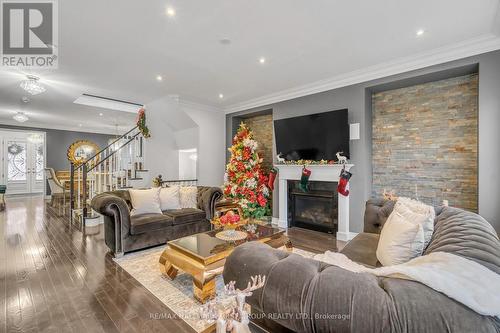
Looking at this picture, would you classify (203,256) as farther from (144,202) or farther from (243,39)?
(243,39)

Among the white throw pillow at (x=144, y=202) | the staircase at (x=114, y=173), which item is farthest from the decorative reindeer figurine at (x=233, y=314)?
the staircase at (x=114, y=173)

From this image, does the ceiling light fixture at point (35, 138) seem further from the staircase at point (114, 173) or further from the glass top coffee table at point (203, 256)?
the glass top coffee table at point (203, 256)

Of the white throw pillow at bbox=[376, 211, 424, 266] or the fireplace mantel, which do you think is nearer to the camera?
the white throw pillow at bbox=[376, 211, 424, 266]

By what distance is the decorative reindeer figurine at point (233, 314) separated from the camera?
814mm

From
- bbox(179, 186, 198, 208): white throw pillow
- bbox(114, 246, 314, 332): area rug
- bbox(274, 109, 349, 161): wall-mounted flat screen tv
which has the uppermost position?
bbox(274, 109, 349, 161): wall-mounted flat screen tv

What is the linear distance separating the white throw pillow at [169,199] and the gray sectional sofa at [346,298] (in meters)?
3.27

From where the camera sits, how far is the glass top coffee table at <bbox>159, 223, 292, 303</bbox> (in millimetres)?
2193

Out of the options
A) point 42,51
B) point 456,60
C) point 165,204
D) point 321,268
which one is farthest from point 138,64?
point 456,60

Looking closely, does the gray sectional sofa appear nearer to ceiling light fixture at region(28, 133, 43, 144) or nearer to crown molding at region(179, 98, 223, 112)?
crown molding at region(179, 98, 223, 112)

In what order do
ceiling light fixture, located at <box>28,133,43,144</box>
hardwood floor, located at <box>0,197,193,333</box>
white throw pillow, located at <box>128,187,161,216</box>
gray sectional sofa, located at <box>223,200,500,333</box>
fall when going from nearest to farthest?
gray sectional sofa, located at <box>223,200,500,333</box> → hardwood floor, located at <box>0,197,193,333</box> → white throw pillow, located at <box>128,187,161,216</box> → ceiling light fixture, located at <box>28,133,43,144</box>

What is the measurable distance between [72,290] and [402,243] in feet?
10.1

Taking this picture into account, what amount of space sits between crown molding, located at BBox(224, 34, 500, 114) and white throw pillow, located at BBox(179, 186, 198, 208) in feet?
8.79

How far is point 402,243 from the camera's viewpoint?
1.64 metres

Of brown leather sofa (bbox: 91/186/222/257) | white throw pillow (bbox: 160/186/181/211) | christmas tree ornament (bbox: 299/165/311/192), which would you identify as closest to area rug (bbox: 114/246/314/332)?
brown leather sofa (bbox: 91/186/222/257)
